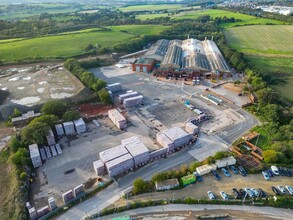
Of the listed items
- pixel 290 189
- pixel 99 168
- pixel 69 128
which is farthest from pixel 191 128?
pixel 69 128

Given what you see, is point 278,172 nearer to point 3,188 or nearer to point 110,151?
point 110,151

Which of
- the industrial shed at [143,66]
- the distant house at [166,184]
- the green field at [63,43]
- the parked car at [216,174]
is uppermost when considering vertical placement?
the green field at [63,43]

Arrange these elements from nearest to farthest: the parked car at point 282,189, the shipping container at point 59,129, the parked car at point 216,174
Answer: the parked car at point 282,189 → the parked car at point 216,174 → the shipping container at point 59,129

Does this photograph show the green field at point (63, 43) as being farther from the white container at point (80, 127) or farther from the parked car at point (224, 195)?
the parked car at point (224, 195)

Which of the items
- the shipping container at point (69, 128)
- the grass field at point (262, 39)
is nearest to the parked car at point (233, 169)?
the shipping container at point (69, 128)

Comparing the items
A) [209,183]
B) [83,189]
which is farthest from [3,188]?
[209,183]

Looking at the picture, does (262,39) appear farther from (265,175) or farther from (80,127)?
(80,127)
